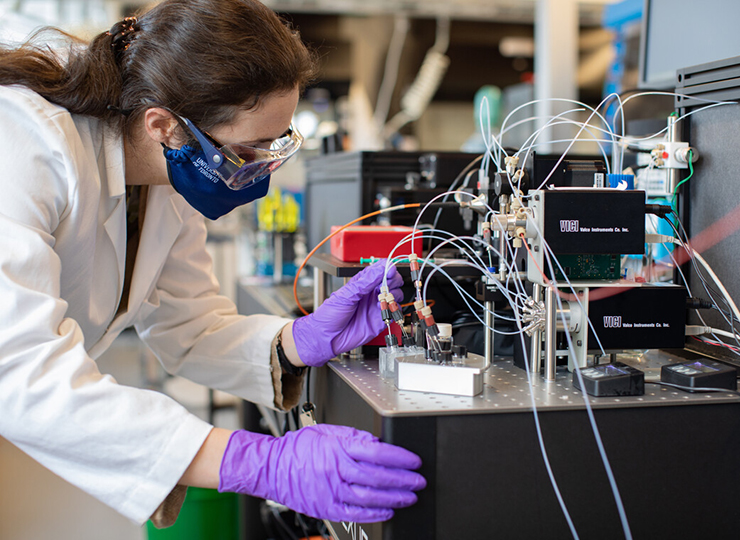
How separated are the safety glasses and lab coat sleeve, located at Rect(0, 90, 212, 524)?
0.28 metres

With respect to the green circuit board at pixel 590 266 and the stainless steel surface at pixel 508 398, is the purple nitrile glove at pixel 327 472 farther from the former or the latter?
the green circuit board at pixel 590 266

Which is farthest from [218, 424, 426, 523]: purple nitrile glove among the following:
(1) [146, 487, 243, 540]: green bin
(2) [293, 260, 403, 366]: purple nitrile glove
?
(1) [146, 487, 243, 540]: green bin

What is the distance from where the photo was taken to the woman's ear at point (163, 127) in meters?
1.04

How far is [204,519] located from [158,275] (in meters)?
1.03

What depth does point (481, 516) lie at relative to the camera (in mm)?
778

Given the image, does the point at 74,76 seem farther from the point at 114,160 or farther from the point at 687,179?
the point at 687,179

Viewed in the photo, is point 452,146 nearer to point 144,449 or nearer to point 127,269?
point 127,269

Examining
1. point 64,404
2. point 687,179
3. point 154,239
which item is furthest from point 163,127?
point 687,179

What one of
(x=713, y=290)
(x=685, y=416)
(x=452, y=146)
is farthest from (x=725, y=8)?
(x=452, y=146)

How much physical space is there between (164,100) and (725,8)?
113cm

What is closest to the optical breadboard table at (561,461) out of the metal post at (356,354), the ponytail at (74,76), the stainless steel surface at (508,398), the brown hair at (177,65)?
the stainless steel surface at (508,398)

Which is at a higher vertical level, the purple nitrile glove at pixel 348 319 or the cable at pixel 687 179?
the cable at pixel 687 179

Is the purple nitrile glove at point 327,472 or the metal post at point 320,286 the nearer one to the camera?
the purple nitrile glove at point 327,472

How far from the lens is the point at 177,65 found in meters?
1.00
